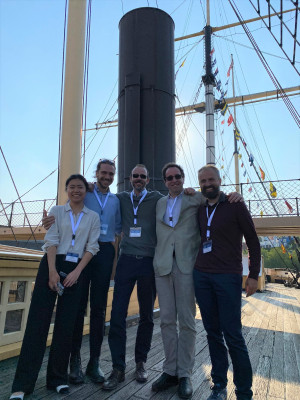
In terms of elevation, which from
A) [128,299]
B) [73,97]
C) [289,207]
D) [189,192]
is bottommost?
[128,299]

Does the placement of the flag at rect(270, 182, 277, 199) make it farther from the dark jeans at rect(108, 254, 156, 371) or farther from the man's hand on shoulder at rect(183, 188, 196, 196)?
the dark jeans at rect(108, 254, 156, 371)

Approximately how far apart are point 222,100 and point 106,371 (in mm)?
16720

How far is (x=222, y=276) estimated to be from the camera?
6.48ft

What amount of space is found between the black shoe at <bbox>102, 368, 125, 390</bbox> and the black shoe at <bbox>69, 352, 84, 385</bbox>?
206 millimetres

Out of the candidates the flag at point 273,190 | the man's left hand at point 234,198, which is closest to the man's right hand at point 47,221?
the man's left hand at point 234,198

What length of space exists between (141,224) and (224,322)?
37.3 inches

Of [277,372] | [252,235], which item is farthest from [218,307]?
[277,372]

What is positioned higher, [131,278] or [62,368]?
[131,278]

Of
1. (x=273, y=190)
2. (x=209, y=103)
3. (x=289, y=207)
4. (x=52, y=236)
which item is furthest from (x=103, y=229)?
(x=209, y=103)

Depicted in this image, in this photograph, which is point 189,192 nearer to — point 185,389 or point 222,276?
point 222,276

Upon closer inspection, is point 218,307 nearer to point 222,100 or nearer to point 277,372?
point 277,372

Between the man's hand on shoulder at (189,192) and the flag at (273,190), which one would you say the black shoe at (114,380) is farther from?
the flag at (273,190)

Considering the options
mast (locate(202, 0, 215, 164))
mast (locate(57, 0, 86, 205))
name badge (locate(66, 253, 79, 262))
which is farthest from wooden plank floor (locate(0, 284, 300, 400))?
mast (locate(202, 0, 215, 164))

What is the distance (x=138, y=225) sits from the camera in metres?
2.42
